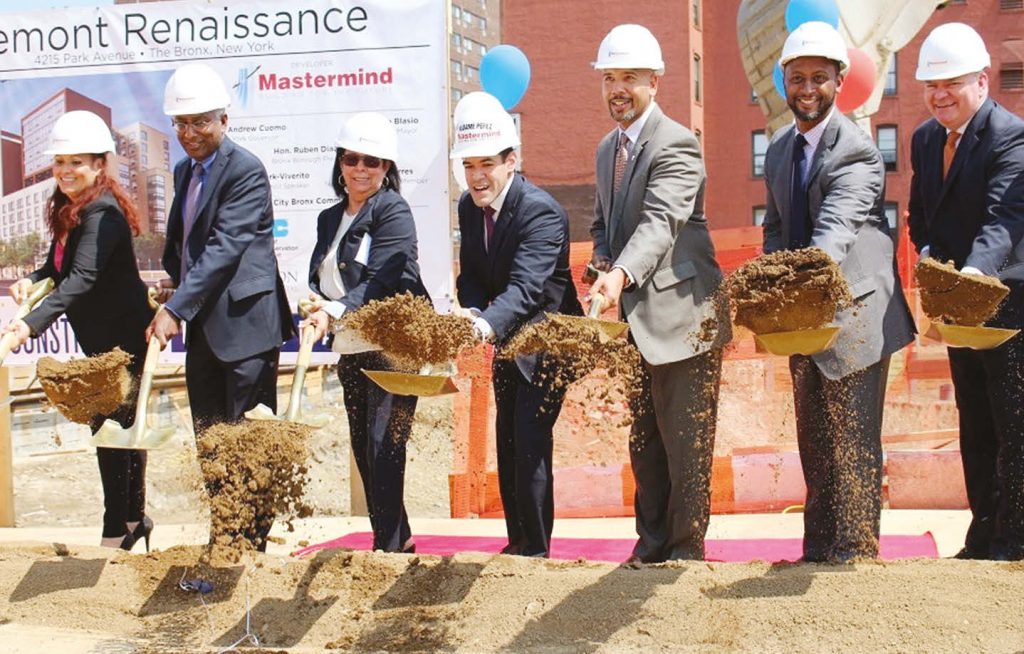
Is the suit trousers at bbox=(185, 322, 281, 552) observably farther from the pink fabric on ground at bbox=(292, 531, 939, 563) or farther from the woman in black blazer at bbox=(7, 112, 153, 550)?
the pink fabric on ground at bbox=(292, 531, 939, 563)

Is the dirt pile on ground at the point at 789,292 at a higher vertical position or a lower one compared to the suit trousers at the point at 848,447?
higher

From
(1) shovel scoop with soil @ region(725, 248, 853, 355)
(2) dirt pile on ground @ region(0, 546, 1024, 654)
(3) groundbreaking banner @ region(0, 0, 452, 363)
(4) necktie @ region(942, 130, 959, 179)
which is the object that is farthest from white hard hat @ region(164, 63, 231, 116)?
(4) necktie @ region(942, 130, 959, 179)

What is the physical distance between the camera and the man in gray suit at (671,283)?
527 centimetres

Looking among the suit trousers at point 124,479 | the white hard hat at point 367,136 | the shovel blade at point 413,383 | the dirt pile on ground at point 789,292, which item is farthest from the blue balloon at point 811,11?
the suit trousers at point 124,479

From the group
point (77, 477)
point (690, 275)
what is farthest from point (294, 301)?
point (77, 477)

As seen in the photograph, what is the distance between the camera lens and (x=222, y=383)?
5.90 m

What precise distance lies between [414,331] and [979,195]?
7.34 ft

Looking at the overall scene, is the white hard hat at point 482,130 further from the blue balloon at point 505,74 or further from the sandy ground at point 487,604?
the blue balloon at point 505,74

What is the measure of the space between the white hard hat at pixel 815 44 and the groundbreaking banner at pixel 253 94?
2893 millimetres

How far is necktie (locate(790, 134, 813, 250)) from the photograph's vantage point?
16.9 ft

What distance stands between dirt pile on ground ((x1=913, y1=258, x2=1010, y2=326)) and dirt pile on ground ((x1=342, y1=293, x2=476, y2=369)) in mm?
1660

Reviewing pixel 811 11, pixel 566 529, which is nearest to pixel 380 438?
pixel 566 529

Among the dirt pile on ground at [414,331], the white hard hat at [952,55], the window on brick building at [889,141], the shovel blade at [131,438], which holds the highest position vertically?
the window on brick building at [889,141]

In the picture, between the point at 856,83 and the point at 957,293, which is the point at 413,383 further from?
the point at 856,83
